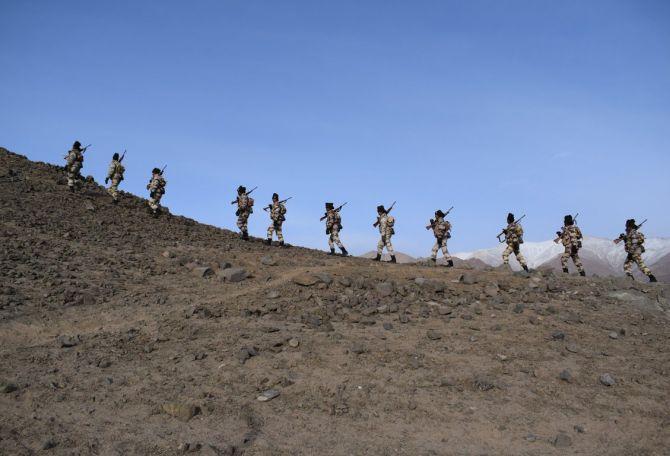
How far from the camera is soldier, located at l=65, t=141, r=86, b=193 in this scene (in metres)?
20.8

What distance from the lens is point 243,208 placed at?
21328mm

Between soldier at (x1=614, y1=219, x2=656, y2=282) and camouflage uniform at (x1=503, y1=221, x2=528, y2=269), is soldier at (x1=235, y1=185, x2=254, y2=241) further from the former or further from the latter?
soldier at (x1=614, y1=219, x2=656, y2=282)

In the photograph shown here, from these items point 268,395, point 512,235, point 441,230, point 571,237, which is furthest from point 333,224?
point 268,395

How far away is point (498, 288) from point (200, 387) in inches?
331

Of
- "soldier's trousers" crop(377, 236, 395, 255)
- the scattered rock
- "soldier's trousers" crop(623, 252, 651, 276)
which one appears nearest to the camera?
the scattered rock

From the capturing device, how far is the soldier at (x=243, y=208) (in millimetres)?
21250

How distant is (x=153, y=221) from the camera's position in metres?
20.8

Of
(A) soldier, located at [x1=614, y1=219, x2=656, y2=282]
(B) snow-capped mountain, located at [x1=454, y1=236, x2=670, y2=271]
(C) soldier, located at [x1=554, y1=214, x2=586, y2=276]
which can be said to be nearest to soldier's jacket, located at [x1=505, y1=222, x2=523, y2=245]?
(C) soldier, located at [x1=554, y1=214, x2=586, y2=276]

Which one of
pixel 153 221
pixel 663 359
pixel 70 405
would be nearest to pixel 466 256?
pixel 153 221

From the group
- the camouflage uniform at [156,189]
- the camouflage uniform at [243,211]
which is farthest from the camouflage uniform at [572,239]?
the camouflage uniform at [156,189]

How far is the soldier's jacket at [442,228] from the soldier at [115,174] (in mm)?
12607

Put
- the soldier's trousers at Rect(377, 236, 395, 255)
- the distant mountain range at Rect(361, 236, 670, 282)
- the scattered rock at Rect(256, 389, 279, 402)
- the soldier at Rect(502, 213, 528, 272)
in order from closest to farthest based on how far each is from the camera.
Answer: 1. the scattered rock at Rect(256, 389, 279, 402)
2. the soldier at Rect(502, 213, 528, 272)
3. the soldier's trousers at Rect(377, 236, 395, 255)
4. the distant mountain range at Rect(361, 236, 670, 282)

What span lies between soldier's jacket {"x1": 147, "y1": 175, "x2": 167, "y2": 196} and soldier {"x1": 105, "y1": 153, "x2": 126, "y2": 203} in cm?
125

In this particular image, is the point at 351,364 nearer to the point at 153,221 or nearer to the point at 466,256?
the point at 153,221
